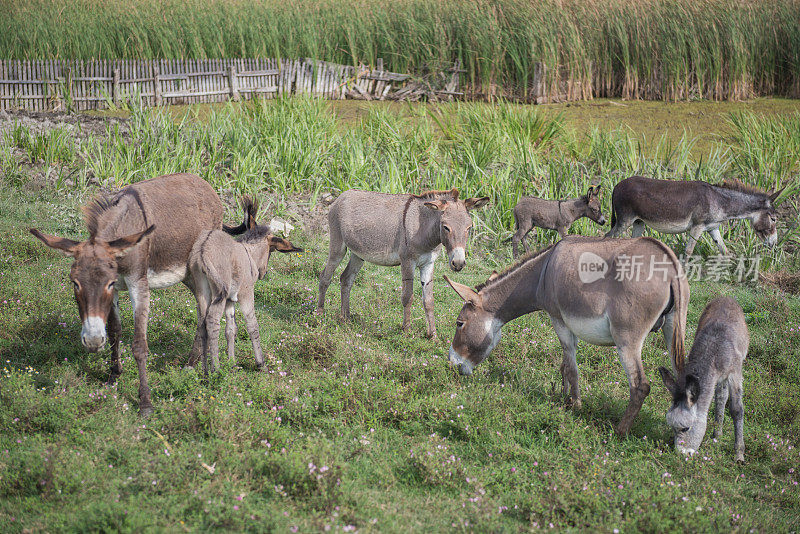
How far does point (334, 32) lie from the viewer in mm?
18609

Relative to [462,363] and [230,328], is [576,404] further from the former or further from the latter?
[230,328]

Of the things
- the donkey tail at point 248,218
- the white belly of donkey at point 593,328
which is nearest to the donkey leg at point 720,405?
the white belly of donkey at point 593,328

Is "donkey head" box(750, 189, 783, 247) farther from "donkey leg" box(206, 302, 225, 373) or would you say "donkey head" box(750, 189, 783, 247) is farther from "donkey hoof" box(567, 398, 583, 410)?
"donkey leg" box(206, 302, 225, 373)

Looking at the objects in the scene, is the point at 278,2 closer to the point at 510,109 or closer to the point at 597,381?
the point at 510,109

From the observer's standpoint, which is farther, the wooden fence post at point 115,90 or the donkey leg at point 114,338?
the wooden fence post at point 115,90

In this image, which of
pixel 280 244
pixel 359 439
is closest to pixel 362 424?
pixel 359 439

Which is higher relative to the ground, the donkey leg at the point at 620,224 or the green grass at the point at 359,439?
the donkey leg at the point at 620,224

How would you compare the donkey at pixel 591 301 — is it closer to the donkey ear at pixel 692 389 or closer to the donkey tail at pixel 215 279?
the donkey ear at pixel 692 389

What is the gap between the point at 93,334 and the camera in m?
5.16

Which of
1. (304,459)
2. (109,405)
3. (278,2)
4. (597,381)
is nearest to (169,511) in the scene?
(304,459)

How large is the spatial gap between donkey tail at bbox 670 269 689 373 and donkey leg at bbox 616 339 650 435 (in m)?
0.33

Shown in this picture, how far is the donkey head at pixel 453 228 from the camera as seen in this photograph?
23.1 feet

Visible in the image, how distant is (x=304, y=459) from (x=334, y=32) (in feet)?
51.8

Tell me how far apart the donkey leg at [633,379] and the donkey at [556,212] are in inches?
180
